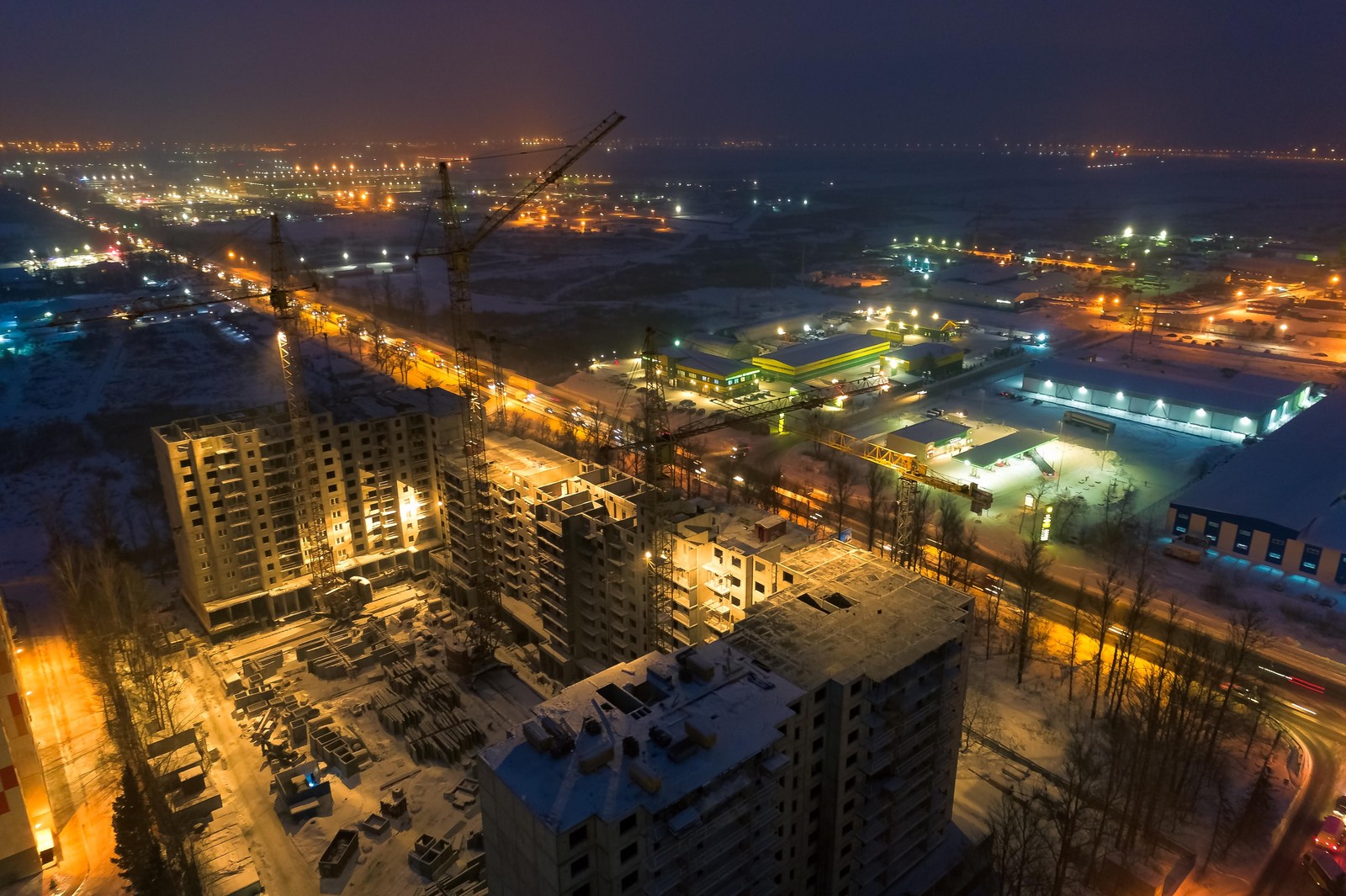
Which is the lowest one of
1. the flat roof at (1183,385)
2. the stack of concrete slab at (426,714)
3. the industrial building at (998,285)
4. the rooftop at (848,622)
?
the stack of concrete slab at (426,714)

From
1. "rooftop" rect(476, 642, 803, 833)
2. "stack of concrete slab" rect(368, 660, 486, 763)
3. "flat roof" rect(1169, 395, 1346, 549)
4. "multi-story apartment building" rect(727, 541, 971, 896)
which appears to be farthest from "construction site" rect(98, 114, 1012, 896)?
"flat roof" rect(1169, 395, 1346, 549)

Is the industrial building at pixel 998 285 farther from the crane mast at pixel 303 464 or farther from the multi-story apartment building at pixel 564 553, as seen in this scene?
the crane mast at pixel 303 464

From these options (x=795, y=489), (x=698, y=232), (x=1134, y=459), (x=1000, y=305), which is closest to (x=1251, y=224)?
(x=1000, y=305)

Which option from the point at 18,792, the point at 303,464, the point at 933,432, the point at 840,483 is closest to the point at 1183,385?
the point at 933,432

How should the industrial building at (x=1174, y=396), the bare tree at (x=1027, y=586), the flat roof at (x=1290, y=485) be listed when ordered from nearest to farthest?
the bare tree at (x=1027, y=586) → the flat roof at (x=1290, y=485) → the industrial building at (x=1174, y=396)

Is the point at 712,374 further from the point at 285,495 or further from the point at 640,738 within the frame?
the point at 640,738

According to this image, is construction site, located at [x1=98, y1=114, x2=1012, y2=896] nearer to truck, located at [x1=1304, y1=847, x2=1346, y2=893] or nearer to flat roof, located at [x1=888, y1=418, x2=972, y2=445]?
flat roof, located at [x1=888, y1=418, x2=972, y2=445]

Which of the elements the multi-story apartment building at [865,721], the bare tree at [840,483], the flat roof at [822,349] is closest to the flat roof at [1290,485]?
the bare tree at [840,483]

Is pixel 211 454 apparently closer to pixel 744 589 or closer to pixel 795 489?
pixel 744 589
